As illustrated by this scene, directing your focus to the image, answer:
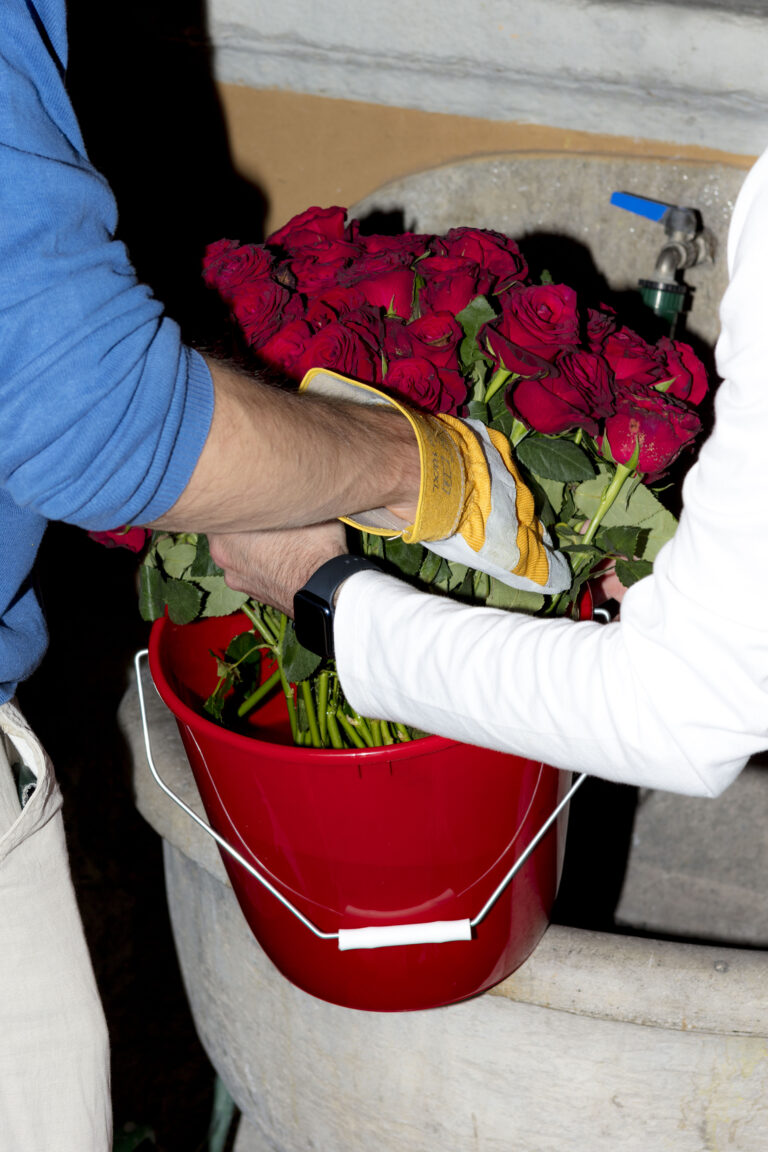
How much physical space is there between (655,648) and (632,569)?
23 cm

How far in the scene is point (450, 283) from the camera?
696 millimetres

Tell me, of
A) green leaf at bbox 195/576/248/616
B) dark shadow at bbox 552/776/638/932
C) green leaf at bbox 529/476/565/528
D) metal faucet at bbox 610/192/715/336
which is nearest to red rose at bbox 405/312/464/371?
green leaf at bbox 529/476/565/528

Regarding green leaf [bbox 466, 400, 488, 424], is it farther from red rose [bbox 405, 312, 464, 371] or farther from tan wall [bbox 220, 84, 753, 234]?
tan wall [bbox 220, 84, 753, 234]

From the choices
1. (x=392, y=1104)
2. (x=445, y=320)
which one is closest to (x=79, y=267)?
(x=445, y=320)

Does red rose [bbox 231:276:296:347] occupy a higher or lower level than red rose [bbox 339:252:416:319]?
lower

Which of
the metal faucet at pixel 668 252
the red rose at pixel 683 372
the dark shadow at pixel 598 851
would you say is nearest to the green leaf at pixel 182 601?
the red rose at pixel 683 372

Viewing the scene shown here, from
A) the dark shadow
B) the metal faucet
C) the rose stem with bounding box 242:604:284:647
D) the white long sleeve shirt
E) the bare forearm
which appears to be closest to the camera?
the white long sleeve shirt

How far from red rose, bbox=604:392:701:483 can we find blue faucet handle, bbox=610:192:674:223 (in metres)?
0.47

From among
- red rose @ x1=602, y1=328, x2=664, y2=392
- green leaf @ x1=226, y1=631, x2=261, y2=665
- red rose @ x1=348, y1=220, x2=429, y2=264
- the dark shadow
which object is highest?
red rose @ x1=348, y1=220, x2=429, y2=264

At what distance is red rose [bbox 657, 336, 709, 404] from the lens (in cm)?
71

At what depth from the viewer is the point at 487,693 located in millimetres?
557

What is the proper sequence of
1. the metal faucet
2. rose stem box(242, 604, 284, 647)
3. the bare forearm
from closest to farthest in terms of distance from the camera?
1. the bare forearm
2. rose stem box(242, 604, 284, 647)
3. the metal faucet

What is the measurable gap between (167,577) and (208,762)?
0.48 ft

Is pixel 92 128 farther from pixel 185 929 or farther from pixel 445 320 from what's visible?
pixel 185 929
